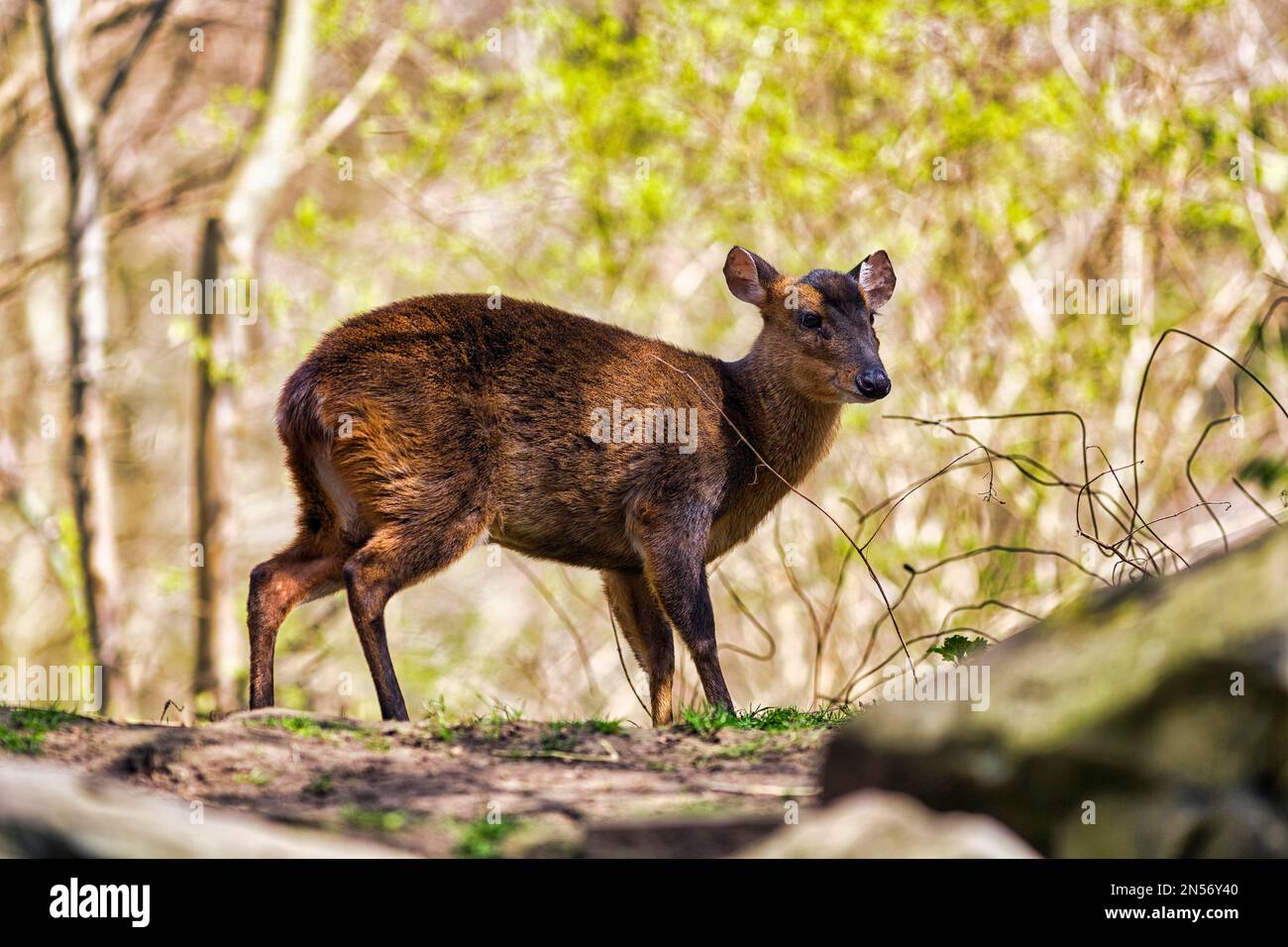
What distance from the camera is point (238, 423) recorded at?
1395 cm

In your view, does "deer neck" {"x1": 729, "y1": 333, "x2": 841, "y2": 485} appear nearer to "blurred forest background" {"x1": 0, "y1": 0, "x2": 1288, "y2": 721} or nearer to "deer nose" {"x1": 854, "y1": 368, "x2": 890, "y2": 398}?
"deer nose" {"x1": 854, "y1": 368, "x2": 890, "y2": 398}

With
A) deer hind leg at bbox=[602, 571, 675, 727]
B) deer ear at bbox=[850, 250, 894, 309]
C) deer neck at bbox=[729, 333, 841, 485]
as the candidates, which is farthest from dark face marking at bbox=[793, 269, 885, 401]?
deer hind leg at bbox=[602, 571, 675, 727]

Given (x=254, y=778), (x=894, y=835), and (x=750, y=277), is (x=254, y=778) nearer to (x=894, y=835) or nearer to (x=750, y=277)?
(x=894, y=835)

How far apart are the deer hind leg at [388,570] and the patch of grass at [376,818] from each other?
198cm

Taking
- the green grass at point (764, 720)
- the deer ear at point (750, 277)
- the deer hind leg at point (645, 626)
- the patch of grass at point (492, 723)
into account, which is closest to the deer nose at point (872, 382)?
the deer ear at point (750, 277)

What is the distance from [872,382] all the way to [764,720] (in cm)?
196

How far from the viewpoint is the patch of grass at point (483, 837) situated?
3564 mm

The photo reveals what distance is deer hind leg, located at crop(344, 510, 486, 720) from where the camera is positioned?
5.89 metres

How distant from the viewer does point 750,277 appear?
7375 mm

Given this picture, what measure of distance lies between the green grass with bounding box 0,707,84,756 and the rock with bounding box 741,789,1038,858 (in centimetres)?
246

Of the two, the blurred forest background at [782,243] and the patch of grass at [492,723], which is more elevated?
the blurred forest background at [782,243]

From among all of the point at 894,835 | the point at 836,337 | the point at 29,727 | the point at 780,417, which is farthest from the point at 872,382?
the point at 894,835

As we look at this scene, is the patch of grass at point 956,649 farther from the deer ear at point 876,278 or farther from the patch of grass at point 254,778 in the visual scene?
the patch of grass at point 254,778
